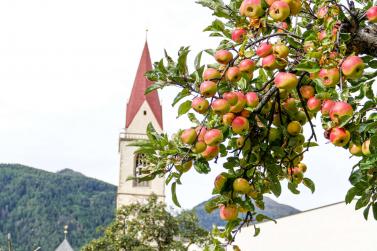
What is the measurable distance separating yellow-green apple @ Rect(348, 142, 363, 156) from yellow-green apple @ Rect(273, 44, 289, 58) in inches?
15.1

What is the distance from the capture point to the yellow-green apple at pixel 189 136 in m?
2.06

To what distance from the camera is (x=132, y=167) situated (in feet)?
127

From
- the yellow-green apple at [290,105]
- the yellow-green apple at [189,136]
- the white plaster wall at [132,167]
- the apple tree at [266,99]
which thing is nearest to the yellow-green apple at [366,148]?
the apple tree at [266,99]

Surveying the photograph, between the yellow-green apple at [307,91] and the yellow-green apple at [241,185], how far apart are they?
15.3 inches

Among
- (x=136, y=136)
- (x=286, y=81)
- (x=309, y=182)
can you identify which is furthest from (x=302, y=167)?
(x=136, y=136)

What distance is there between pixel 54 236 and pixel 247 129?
12363cm

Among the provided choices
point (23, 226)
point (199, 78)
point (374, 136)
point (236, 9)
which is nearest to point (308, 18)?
point (236, 9)

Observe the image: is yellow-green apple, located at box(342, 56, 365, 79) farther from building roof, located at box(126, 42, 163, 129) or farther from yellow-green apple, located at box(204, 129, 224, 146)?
building roof, located at box(126, 42, 163, 129)

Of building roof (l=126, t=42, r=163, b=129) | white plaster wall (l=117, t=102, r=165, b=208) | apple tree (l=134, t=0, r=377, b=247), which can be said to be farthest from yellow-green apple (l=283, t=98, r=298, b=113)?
building roof (l=126, t=42, r=163, b=129)

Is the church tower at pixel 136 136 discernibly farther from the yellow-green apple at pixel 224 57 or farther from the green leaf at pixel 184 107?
the yellow-green apple at pixel 224 57

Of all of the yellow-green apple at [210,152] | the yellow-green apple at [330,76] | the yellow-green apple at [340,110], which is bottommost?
the yellow-green apple at [210,152]

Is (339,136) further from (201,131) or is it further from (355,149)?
(201,131)

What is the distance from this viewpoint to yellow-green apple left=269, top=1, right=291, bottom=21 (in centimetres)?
196

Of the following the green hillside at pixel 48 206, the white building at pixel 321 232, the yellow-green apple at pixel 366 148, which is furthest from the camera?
the green hillside at pixel 48 206
